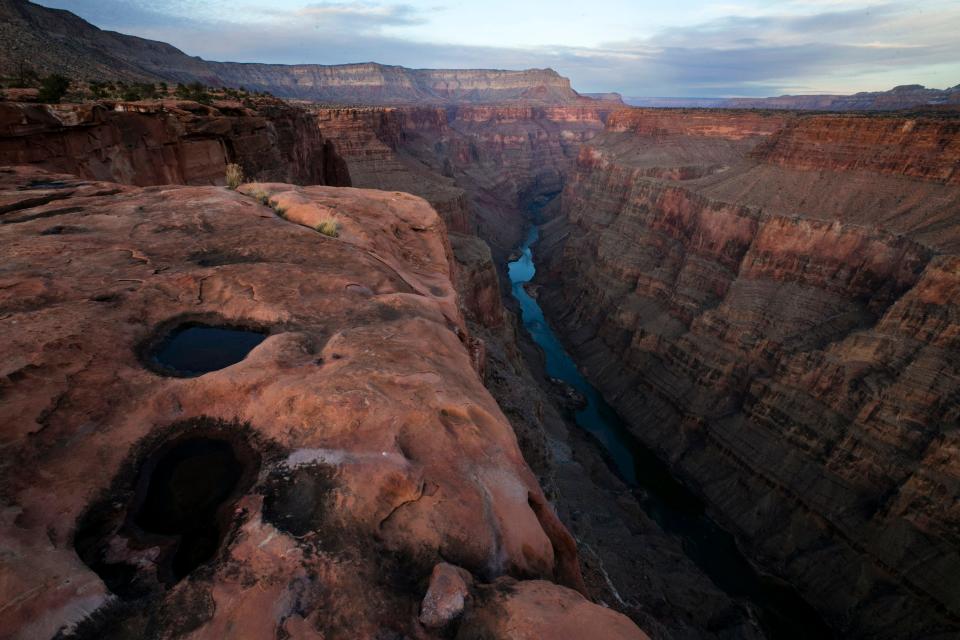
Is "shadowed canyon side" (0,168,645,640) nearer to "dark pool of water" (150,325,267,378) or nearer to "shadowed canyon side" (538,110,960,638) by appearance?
"dark pool of water" (150,325,267,378)

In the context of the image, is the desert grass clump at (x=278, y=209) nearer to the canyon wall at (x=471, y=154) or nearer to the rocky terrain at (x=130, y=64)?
the rocky terrain at (x=130, y=64)

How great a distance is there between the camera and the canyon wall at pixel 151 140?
16312mm

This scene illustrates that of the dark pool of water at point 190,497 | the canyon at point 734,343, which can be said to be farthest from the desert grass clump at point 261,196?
the dark pool of water at point 190,497

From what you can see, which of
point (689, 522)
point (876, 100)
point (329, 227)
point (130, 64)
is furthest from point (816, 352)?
point (876, 100)

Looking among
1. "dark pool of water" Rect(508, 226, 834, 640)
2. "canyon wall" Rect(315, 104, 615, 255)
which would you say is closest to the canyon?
"dark pool of water" Rect(508, 226, 834, 640)

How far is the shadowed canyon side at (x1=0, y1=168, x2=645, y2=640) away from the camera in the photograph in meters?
4.18

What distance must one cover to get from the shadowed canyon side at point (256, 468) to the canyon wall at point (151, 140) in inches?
426

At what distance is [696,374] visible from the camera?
3656cm

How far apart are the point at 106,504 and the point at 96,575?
102cm

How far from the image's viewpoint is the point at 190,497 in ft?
17.6

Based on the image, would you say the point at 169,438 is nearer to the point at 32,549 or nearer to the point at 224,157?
the point at 32,549

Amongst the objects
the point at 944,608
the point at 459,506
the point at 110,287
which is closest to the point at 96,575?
the point at 459,506

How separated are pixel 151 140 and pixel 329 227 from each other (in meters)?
14.6

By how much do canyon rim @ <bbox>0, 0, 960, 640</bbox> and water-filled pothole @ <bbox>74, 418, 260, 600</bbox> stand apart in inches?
1.3
